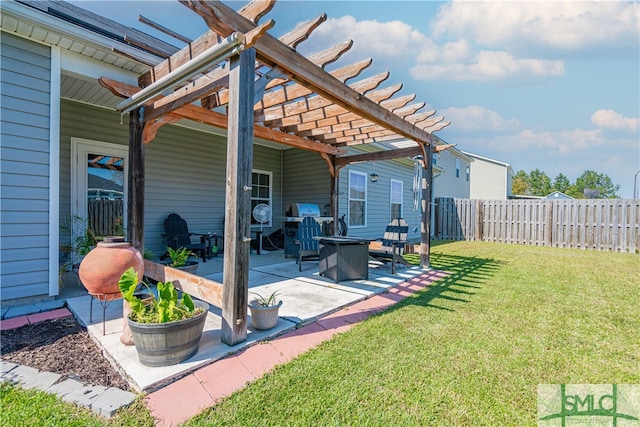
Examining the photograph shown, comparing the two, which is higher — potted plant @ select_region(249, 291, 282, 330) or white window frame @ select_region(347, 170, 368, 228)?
white window frame @ select_region(347, 170, 368, 228)

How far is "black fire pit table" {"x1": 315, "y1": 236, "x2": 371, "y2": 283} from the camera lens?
14.9 feet

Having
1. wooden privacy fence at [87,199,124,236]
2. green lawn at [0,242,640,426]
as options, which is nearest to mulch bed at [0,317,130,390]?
green lawn at [0,242,640,426]

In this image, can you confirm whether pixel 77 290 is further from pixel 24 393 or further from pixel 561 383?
pixel 561 383

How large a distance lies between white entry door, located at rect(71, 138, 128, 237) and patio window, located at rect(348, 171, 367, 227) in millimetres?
5657

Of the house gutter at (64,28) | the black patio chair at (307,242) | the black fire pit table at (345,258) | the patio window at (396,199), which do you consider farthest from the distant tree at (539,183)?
the house gutter at (64,28)

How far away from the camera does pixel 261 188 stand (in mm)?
8406

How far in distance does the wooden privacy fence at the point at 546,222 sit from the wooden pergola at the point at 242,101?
23.1 feet

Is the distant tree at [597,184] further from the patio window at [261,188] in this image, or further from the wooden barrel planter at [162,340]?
the wooden barrel planter at [162,340]

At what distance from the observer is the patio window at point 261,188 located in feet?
26.9

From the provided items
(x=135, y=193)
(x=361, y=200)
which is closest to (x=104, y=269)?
(x=135, y=193)

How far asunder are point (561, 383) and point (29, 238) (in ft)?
17.2

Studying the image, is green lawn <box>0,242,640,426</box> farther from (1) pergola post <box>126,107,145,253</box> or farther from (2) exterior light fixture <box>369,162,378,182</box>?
(2) exterior light fixture <box>369,162,378,182</box>

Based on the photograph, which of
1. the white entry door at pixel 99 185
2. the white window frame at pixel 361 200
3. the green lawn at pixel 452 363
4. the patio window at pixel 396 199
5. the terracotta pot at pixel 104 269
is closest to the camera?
the green lawn at pixel 452 363

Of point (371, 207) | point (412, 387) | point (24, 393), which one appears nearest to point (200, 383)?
point (24, 393)
